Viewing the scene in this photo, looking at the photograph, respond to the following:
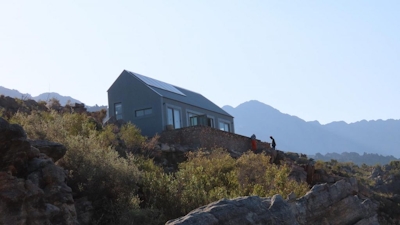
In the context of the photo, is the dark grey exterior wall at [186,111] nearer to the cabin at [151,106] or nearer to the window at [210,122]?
the cabin at [151,106]

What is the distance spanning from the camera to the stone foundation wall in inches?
1464

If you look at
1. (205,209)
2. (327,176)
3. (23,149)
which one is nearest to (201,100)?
(327,176)

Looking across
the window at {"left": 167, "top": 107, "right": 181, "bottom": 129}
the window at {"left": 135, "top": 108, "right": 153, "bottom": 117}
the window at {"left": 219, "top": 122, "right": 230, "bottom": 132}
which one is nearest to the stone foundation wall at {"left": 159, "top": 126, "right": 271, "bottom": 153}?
the window at {"left": 167, "top": 107, "right": 181, "bottom": 129}

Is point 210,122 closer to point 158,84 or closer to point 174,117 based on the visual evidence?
point 174,117

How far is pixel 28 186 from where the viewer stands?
52.2ft

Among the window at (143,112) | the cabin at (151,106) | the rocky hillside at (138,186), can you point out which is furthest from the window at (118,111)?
the rocky hillside at (138,186)

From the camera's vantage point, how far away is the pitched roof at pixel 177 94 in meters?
44.3

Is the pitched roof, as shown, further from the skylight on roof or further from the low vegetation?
→ the low vegetation

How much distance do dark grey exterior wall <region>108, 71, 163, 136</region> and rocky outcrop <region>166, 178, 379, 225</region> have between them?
1850cm

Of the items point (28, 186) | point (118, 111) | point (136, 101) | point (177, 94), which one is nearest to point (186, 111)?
point (177, 94)

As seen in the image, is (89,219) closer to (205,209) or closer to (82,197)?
(82,197)

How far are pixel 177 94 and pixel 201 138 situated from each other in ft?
33.2

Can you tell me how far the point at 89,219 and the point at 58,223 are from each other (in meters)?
3.06

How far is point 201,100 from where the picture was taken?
2015 inches
